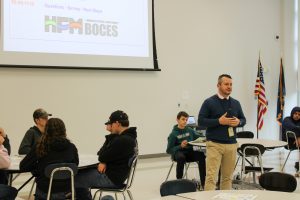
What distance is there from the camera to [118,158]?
4.12 metres

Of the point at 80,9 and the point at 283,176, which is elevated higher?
the point at 80,9

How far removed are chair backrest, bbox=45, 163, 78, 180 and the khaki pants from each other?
169 cm

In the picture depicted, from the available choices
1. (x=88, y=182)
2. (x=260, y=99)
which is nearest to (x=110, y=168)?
(x=88, y=182)

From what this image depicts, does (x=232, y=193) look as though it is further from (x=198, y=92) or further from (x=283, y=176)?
(x=198, y=92)

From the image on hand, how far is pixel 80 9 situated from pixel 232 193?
18.7ft

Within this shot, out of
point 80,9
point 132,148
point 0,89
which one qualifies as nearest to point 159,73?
point 80,9

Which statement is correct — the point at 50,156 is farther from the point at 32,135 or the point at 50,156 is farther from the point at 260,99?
the point at 260,99

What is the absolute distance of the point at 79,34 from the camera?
25.4ft

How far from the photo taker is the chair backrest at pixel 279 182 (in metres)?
3.32

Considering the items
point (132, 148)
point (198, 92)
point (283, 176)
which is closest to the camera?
point (283, 176)

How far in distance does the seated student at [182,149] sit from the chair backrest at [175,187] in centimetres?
269

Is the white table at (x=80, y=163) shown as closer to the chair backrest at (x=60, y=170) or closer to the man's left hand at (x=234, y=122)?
the chair backrest at (x=60, y=170)

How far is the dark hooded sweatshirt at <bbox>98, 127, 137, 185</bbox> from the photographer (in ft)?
13.4

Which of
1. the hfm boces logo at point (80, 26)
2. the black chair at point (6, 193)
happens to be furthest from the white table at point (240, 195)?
the hfm boces logo at point (80, 26)
